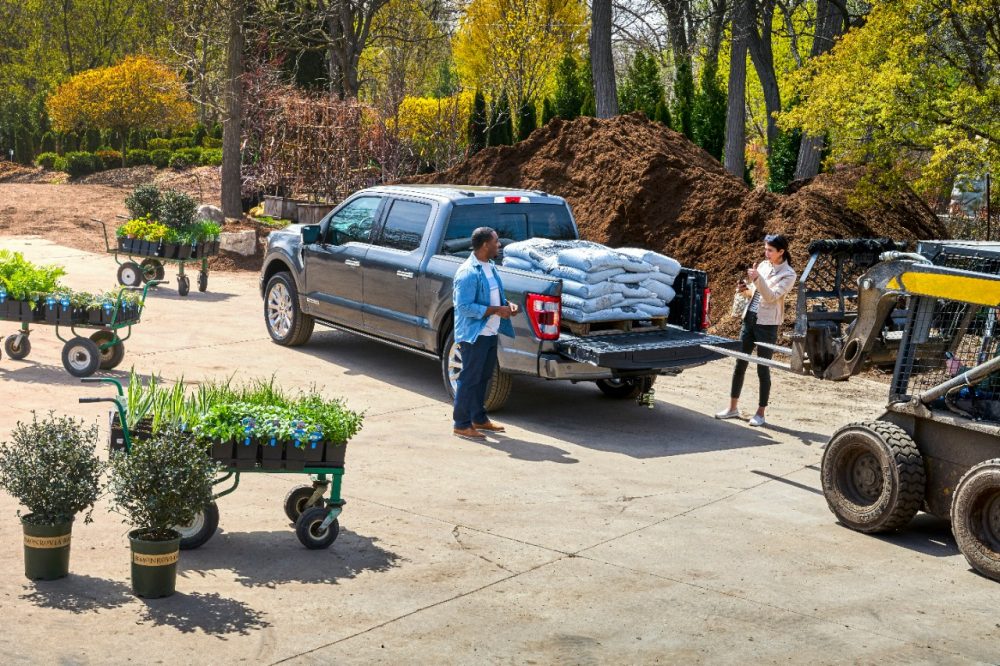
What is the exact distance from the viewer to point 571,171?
2023 centimetres

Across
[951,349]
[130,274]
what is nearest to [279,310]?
[130,274]

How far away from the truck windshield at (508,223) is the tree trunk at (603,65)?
1298cm

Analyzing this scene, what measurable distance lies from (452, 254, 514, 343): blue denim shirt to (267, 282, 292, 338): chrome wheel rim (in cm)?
432

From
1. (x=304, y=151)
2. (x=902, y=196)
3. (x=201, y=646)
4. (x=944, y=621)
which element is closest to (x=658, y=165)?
(x=902, y=196)

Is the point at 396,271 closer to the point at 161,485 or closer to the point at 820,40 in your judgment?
the point at 161,485

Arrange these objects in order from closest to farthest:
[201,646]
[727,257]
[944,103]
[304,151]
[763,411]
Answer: [201,646] < [763,411] < [944,103] < [727,257] < [304,151]

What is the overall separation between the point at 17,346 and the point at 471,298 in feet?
17.4

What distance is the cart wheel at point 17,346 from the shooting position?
12797 millimetres

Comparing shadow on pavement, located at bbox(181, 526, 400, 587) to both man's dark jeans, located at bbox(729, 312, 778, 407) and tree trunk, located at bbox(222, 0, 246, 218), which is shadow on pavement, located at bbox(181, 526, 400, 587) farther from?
tree trunk, located at bbox(222, 0, 246, 218)

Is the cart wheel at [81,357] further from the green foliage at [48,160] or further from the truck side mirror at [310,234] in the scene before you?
the green foliage at [48,160]

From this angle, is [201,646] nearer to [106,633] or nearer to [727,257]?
[106,633]

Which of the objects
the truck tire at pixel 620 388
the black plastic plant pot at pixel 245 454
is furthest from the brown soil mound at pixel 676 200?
the black plastic plant pot at pixel 245 454

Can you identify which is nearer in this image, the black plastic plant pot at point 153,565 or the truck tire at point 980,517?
the black plastic plant pot at point 153,565

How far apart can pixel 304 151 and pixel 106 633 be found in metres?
21.0
